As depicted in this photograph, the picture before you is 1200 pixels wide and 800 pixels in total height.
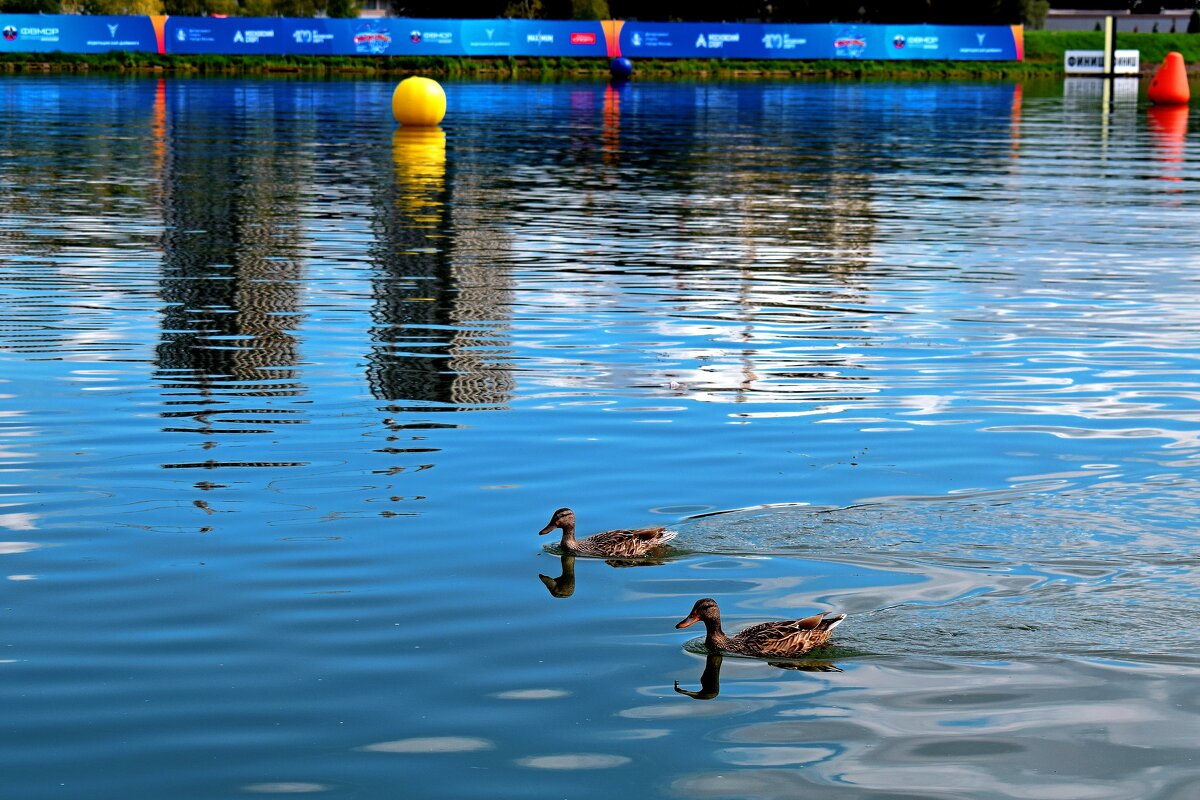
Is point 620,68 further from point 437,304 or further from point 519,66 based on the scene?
point 437,304

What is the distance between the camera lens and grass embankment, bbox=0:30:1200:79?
8000 centimetres

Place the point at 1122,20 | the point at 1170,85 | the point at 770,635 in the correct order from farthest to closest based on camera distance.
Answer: the point at 1122,20, the point at 1170,85, the point at 770,635

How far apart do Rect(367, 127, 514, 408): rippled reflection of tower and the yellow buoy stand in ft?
51.8

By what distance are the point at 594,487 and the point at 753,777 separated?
4.84m

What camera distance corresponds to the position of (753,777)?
7664 mm

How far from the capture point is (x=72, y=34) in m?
79.6

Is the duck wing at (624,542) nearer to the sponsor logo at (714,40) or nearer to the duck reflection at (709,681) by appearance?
the duck reflection at (709,681)

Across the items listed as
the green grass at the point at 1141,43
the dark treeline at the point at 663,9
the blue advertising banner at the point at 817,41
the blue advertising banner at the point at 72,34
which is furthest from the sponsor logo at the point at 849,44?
the blue advertising banner at the point at 72,34

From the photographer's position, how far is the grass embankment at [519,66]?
8000 cm

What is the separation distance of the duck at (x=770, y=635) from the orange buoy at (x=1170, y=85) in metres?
65.3

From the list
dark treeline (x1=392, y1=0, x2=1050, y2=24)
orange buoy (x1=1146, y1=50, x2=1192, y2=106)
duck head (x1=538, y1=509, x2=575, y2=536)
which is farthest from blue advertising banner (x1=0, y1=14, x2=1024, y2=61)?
duck head (x1=538, y1=509, x2=575, y2=536)

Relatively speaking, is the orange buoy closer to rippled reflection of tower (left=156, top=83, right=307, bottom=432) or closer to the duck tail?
rippled reflection of tower (left=156, top=83, right=307, bottom=432)

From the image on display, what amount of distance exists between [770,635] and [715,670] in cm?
34

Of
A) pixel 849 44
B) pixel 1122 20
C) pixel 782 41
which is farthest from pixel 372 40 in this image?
pixel 1122 20
